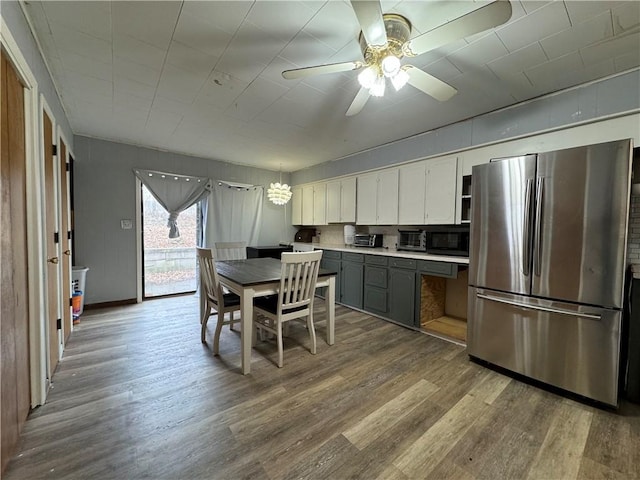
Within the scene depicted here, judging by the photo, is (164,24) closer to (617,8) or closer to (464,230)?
(617,8)

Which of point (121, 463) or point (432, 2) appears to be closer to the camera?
point (121, 463)

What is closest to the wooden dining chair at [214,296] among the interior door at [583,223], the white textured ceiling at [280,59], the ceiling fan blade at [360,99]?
the white textured ceiling at [280,59]

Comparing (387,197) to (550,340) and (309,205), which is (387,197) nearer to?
(309,205)

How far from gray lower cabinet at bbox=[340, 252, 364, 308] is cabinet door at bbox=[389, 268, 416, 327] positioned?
0.53m

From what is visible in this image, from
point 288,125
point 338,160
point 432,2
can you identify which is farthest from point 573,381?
point 338,160

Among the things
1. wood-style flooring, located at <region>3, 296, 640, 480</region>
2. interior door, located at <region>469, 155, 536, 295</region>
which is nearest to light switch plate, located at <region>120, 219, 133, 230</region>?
wood-style flooring, located at <region>3, 296, 640, 480</region>

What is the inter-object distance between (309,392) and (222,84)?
2.61 metres

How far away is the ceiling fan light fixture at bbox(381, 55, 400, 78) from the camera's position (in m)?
1.41

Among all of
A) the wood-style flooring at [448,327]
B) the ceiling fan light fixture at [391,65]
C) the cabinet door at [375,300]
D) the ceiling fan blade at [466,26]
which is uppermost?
the ceiling fan blade at [466,26]

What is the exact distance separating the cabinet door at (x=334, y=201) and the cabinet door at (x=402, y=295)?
1.63 metres

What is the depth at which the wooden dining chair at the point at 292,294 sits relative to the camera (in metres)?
2.28

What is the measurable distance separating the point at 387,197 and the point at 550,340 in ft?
7.91

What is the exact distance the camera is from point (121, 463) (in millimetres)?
1363

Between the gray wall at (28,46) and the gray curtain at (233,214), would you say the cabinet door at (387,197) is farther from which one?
the gray wall at (28,46)
